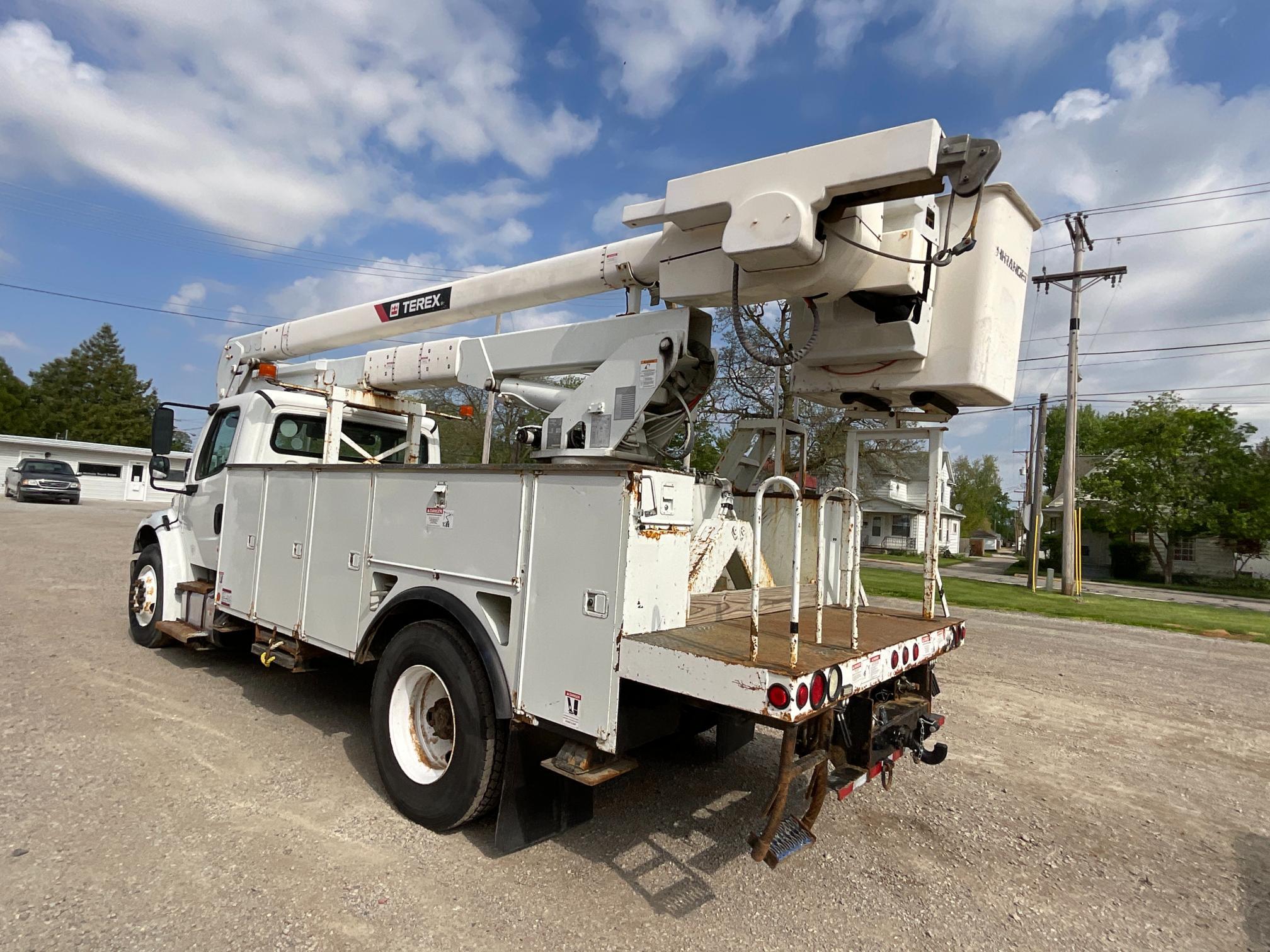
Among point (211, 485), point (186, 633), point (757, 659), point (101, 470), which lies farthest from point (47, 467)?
point (757, 659)

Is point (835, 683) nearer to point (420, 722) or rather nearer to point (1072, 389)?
point (420, 722)

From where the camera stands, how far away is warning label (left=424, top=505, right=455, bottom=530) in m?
3.60

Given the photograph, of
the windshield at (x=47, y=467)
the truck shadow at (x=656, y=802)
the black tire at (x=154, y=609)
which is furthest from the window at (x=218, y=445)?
the windshield at (x=47, y=467)

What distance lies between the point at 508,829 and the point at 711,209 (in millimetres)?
3045

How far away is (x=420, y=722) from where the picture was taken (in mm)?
3871

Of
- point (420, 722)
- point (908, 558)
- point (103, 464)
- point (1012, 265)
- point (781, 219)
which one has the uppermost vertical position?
point (1012, 265)

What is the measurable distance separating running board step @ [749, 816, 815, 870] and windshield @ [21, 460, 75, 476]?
37.1 metres

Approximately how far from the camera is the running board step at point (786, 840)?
265 centimetres

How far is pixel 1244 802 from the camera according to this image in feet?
15.5

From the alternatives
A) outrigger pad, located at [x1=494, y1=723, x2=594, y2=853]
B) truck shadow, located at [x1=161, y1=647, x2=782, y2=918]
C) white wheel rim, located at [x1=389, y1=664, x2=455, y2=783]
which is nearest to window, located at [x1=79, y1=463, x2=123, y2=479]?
truck shadow, located at [x1=161, y1=647, x2=782, y2=918]

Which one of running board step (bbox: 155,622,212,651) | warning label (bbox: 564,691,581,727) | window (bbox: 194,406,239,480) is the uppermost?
window (bbox: 194,406,239,480)

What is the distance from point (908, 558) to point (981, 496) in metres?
54.0

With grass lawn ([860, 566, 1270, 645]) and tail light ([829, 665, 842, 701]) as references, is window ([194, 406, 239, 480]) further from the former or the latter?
grass lawn ([860, 566, 1270, 645])

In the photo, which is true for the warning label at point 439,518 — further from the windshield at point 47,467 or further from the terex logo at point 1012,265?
the windshield at point 47,467
